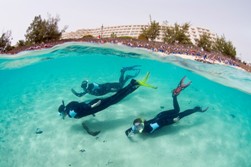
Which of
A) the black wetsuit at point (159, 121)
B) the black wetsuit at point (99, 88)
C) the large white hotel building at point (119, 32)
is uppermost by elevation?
the black wetsuit at point (99, 88)

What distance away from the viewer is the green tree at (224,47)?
119 ft

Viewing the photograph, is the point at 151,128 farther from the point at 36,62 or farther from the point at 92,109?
the point at 36,62

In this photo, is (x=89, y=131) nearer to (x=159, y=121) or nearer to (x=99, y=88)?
(x=99, y=88)

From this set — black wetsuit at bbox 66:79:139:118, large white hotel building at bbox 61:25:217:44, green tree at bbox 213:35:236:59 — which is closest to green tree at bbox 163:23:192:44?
green tree at bbox 213:35:236:59

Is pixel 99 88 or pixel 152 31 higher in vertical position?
pixel 152 31

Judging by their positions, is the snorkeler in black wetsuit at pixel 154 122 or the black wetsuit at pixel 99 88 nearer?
the snorkeler in black wetsuit at pixel 154 122

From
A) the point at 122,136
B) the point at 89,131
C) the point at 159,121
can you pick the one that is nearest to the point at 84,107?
the point at 89,131

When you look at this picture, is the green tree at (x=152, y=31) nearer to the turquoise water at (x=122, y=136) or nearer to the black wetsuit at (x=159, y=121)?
the turquoise water at (x=122, y=136)

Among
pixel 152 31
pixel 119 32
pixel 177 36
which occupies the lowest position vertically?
pixel 119 32

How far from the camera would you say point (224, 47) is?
36.7 meters

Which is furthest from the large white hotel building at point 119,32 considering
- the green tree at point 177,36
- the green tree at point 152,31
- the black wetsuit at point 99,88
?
the black wetsuit at point 99,88

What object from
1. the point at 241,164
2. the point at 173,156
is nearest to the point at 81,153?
the point at 173,156

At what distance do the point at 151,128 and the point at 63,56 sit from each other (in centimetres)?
1946

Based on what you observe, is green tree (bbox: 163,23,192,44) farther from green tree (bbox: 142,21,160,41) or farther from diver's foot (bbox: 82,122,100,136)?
diver's foot (bbox: 82,122,100,136)
